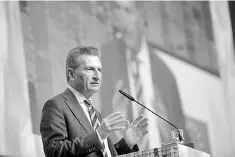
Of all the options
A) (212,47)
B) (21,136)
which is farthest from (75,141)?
(212,47)

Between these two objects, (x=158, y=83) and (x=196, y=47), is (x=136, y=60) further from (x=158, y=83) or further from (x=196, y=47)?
(x=196, y=47)

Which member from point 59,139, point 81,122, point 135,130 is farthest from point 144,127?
point 59,139

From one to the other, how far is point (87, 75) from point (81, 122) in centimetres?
37

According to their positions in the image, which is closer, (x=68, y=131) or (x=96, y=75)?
(x=68, y=131)

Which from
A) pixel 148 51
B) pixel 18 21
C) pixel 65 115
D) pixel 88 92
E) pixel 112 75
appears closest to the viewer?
pixel 65 115

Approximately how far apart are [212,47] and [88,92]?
368cm

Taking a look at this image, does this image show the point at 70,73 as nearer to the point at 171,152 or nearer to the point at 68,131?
the point at 68,131

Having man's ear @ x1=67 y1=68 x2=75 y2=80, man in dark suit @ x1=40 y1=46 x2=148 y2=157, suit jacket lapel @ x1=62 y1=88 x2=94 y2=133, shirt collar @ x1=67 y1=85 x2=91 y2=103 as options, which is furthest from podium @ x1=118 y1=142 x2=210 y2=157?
man's ear @ x1=67 y1=68 x2=75 y2=80

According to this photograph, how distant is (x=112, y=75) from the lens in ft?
18.5

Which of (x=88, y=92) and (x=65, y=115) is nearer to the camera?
(x=65, y=115)

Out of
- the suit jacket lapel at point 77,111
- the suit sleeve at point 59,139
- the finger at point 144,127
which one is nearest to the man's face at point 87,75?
the suit jacket lapel at point 77,111

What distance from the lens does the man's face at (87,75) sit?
3.32m

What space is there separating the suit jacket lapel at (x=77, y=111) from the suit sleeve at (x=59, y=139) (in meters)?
0.10

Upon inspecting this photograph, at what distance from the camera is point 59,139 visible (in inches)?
117
